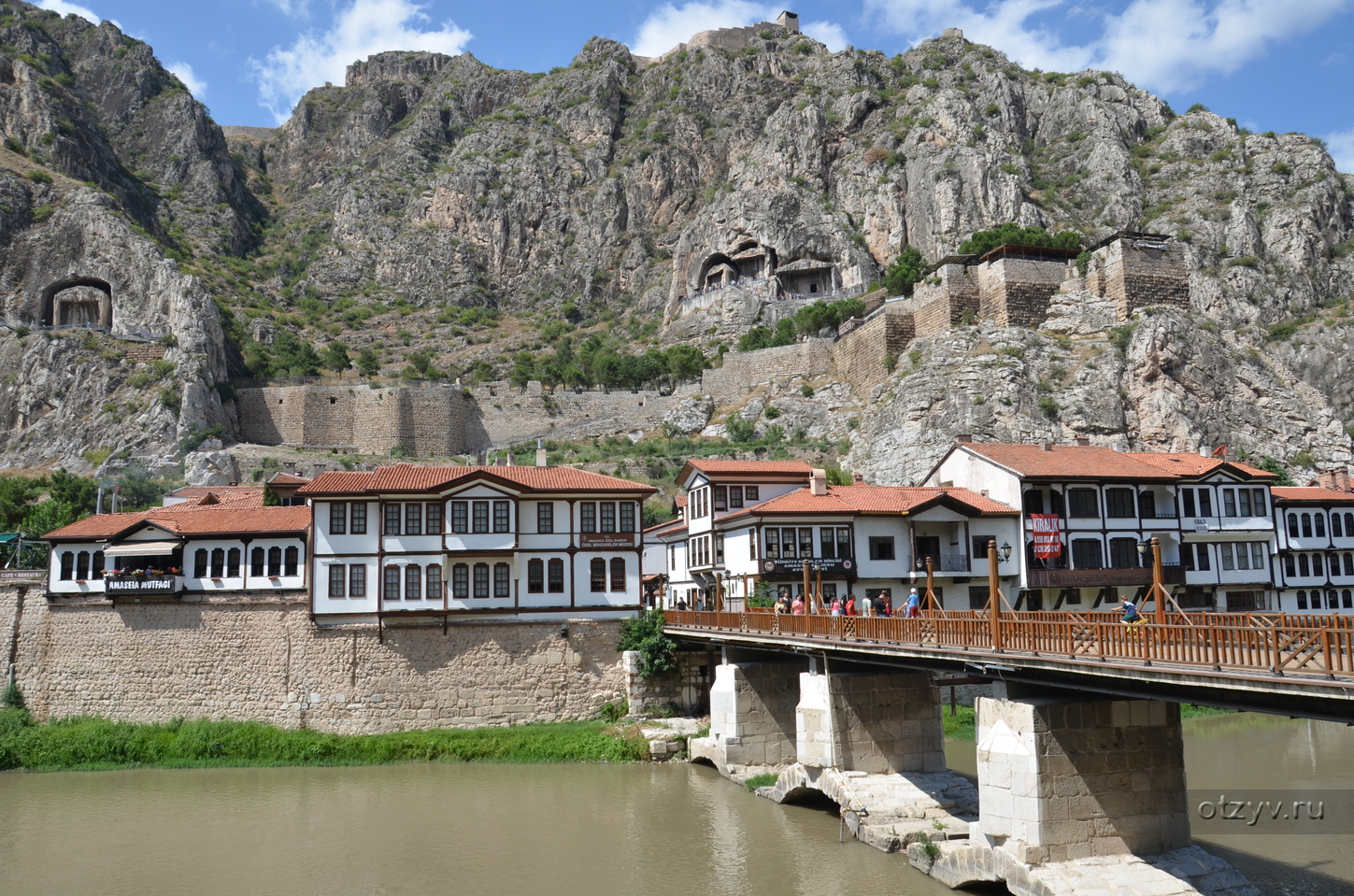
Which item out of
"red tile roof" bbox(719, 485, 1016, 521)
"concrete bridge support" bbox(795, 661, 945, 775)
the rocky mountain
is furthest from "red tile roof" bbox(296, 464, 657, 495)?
the rocky mountain

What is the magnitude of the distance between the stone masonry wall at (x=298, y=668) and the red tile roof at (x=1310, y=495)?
28.9m

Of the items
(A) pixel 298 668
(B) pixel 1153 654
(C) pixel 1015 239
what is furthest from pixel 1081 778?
(C) pixel 1015 239

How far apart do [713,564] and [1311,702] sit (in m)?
27.3

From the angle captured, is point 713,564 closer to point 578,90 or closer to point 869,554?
point 869,554

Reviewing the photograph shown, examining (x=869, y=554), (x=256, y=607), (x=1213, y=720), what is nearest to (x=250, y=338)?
(x=256, y=607)

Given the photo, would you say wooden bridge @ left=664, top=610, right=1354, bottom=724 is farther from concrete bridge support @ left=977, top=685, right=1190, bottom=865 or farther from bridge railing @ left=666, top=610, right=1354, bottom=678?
concrete bridge support @ left=977, top=685, right=1190, bottom=865

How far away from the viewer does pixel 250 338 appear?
331 feet

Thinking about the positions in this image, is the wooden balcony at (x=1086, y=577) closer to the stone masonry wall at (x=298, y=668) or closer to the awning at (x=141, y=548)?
the stone masonry wall at (x=298, y=668)

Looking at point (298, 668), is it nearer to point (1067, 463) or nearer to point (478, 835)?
point (478, 835)

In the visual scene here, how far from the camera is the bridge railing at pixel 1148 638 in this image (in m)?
12.3

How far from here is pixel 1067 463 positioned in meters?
38.9

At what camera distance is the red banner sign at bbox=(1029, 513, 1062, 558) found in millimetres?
37000

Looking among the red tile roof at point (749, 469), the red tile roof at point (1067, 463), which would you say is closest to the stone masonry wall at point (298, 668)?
the red tile roof at point (749, 469)

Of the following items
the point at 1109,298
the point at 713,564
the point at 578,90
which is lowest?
the point at 713,564
